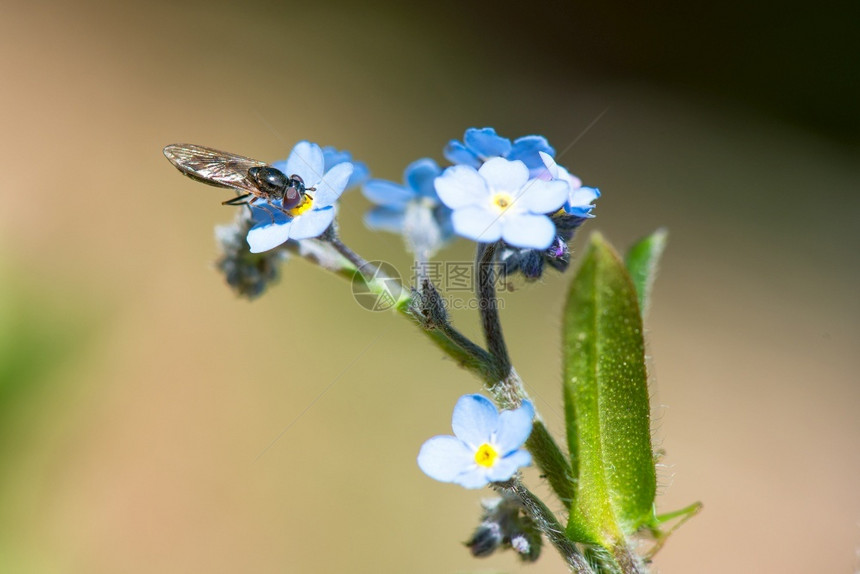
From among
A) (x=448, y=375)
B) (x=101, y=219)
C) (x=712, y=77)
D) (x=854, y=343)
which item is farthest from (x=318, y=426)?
(x=712, y=77)

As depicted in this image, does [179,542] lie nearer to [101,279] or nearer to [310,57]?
[101,279]

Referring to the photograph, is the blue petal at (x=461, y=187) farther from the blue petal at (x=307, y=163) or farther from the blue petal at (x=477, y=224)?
the blue petal at (x=307, y=163)

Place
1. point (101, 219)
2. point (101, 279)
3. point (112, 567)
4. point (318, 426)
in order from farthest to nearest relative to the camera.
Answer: point (101, 219) → point (101, 279) → point (318, 426) → point (112, 567)

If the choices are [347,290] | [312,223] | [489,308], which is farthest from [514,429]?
[347,290]

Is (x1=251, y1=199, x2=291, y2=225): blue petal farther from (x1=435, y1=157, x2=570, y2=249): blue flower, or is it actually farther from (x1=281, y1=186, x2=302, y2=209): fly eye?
(x1=435, y1=157, x2=570, y2=249): blue flower

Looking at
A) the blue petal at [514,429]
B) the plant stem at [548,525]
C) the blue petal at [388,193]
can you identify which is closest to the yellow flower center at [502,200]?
the blue petal at [514,429]
